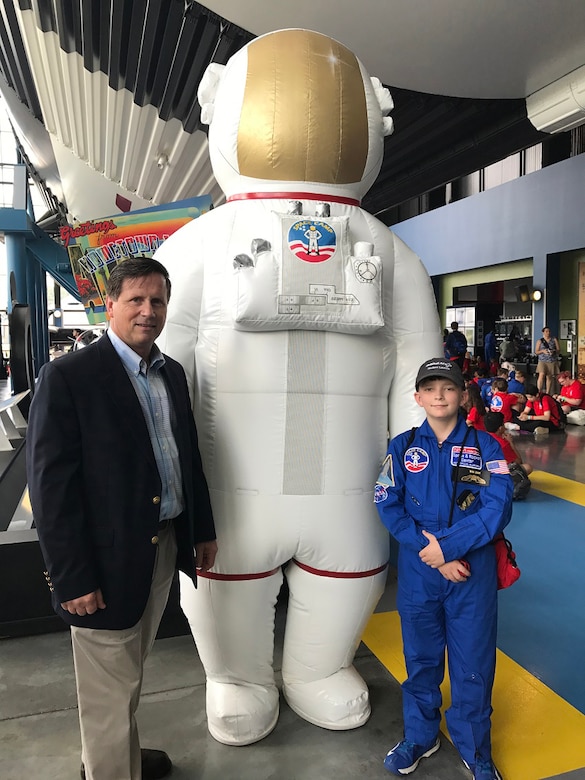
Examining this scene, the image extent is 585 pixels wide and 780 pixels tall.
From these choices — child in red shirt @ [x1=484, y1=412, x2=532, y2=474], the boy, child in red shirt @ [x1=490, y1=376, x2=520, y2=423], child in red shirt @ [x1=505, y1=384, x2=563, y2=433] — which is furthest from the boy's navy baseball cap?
child in red shirt @ [x1=505, y1=384, x2=563, y2=433]

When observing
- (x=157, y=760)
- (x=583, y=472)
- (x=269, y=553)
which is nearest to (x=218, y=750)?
(x=157, y=760)

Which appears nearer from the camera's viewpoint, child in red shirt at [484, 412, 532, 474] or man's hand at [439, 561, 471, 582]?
man's hand at [439, 561, 471, 582]

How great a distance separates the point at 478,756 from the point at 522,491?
3450mm

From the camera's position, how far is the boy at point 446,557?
1.85 metres

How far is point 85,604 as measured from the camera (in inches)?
60.5

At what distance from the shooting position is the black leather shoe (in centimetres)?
195

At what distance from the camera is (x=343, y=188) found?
2.20m

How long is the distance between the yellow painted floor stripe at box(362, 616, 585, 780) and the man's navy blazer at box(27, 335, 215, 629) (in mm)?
1354

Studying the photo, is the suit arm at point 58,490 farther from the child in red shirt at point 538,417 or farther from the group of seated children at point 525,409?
the child in red shirt at point 538,417

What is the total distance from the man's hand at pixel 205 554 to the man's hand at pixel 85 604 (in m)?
0.43

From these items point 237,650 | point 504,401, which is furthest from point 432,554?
point 504,401

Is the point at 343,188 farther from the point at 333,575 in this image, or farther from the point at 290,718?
the point at 290,718

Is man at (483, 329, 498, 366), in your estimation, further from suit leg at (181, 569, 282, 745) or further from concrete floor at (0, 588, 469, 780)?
suit leg at (181, 569, 282, 745)

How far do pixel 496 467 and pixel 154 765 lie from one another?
142 centimetres
